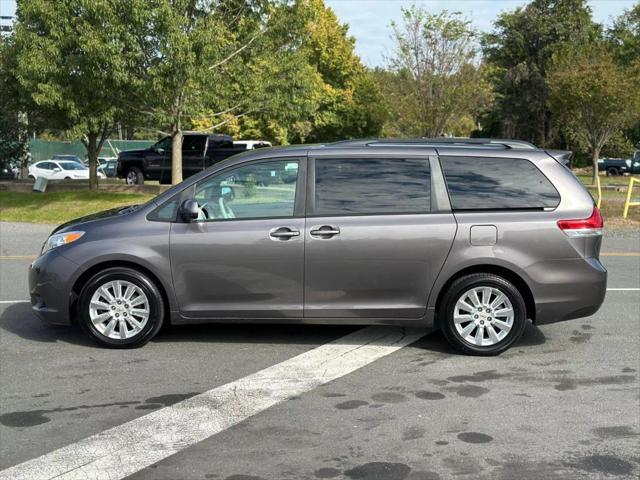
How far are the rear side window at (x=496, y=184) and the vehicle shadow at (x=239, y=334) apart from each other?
4.29 feet

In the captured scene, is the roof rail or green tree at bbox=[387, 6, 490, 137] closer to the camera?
the roof rail

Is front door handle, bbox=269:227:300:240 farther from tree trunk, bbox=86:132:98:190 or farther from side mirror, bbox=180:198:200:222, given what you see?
tree trunk, bbox=86:132:98:190

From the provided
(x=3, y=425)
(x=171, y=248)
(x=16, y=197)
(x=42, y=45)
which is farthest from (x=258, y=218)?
(x=16, y=197)

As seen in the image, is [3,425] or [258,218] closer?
[3,425]

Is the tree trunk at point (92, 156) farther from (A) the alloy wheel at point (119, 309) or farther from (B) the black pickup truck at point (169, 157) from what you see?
(A) the alloy wheel at point (119, 309)

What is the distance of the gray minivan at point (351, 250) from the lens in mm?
6238

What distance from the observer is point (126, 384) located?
5594 millimetres

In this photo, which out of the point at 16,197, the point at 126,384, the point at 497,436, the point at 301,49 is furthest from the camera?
the point at 16,197

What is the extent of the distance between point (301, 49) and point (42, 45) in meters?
6.38

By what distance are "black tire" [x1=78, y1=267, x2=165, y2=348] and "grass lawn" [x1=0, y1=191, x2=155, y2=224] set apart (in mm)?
12274

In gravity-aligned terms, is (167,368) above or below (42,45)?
below

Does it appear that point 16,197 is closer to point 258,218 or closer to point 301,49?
point 301,49

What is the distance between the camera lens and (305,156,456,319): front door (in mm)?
6219

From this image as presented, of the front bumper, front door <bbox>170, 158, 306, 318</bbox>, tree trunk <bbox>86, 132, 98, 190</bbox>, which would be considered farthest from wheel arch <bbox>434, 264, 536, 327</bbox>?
tree trunk <bbox>86, 132, 98, 190</bbox>
